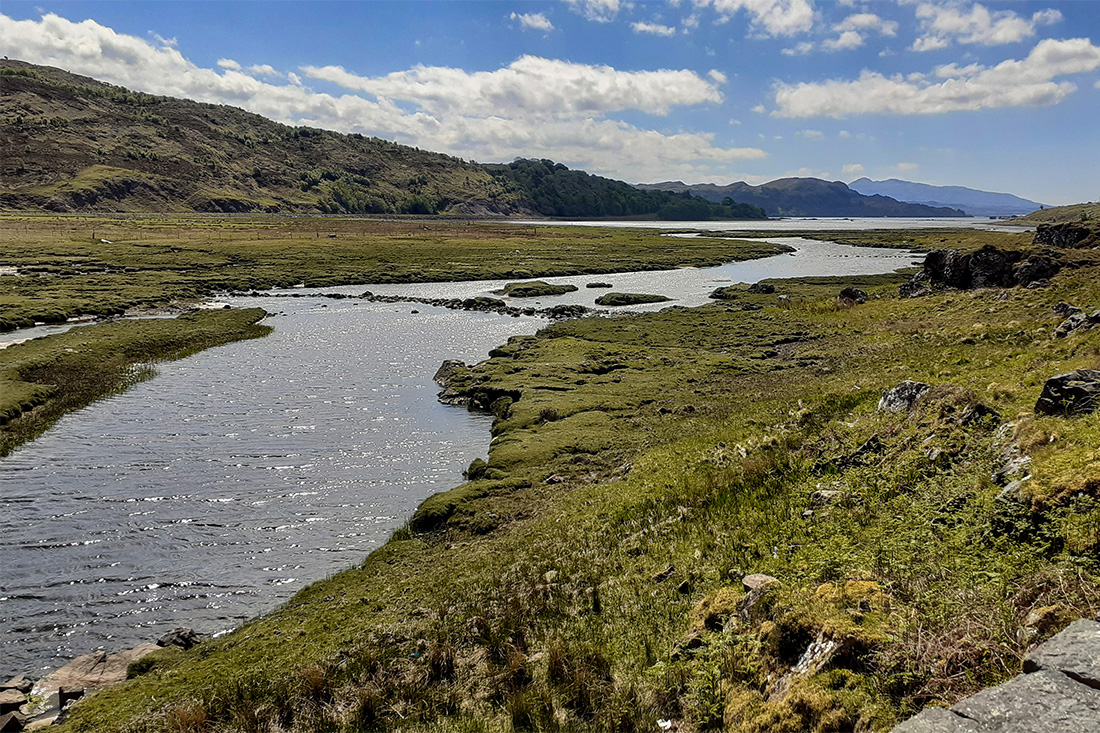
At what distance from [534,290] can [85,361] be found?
187 ft

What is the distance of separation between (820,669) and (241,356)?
49.8m

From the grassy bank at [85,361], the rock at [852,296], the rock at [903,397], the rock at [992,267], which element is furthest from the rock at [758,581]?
the rock at [852,296]

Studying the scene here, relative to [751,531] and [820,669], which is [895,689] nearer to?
[820,669]

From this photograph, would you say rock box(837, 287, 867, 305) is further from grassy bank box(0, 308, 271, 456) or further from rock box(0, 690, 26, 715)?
rock box(0, 690, 26, 715)

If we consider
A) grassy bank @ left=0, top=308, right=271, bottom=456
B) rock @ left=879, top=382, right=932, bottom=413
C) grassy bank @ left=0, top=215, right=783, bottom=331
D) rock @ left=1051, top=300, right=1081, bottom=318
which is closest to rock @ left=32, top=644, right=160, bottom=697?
grassy bank @ left=0, top=308, right=271, bottom=456

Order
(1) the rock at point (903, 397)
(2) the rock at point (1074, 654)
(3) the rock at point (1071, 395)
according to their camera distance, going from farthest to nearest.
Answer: (1) the rock at point (903, 397) → (3) the rock at point (1071, 395) → (2) the rock at point (1074, 654)

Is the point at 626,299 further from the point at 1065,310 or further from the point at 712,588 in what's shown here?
the point at 712,588

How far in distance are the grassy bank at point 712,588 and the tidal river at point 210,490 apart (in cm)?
277

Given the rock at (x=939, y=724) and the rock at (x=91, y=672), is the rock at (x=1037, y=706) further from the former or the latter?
the rock at (x=91, y=672)

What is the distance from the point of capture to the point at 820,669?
830cm

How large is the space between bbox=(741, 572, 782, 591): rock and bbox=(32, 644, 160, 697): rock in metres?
13.7

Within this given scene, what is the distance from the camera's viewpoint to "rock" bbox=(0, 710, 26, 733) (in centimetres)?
1114

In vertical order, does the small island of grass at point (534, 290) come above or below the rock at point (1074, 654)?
above

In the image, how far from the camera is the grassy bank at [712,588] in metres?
8.35
